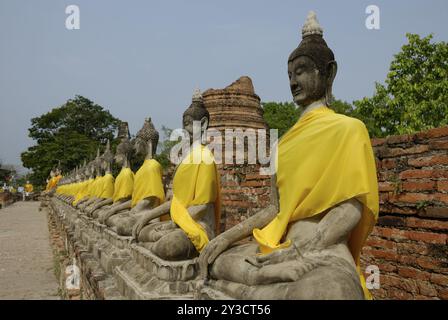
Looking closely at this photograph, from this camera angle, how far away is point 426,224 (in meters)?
4.00

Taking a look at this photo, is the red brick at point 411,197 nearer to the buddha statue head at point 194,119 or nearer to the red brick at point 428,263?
the red brick at point 428,263

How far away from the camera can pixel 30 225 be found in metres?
20.6

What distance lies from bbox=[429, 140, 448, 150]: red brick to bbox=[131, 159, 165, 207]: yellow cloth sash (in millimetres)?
3251

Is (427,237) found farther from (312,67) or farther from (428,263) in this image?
(312,67)

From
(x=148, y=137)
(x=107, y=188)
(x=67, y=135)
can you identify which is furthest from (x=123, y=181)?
(x=67, y=135)

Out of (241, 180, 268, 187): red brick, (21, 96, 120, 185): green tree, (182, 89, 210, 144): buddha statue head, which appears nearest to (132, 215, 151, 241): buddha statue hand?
(182, 89, 210, 144): buddha statue head

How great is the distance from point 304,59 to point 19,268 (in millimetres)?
10030

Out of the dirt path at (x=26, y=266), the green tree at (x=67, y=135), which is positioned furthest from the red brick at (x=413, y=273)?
the green tree at (x=67, y=135)

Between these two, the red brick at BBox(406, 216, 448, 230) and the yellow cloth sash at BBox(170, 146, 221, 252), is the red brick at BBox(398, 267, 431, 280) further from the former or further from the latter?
the yellow cloth sash at BBox(170, 146, 221, 252)

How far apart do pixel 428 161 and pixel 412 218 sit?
23.2 inches

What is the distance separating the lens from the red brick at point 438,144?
152 inches

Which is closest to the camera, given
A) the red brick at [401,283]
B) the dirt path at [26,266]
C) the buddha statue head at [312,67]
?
the buddha statue head at [312,67]

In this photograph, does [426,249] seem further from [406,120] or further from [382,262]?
[406,120]

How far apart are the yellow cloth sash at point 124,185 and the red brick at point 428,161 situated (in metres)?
4.39
